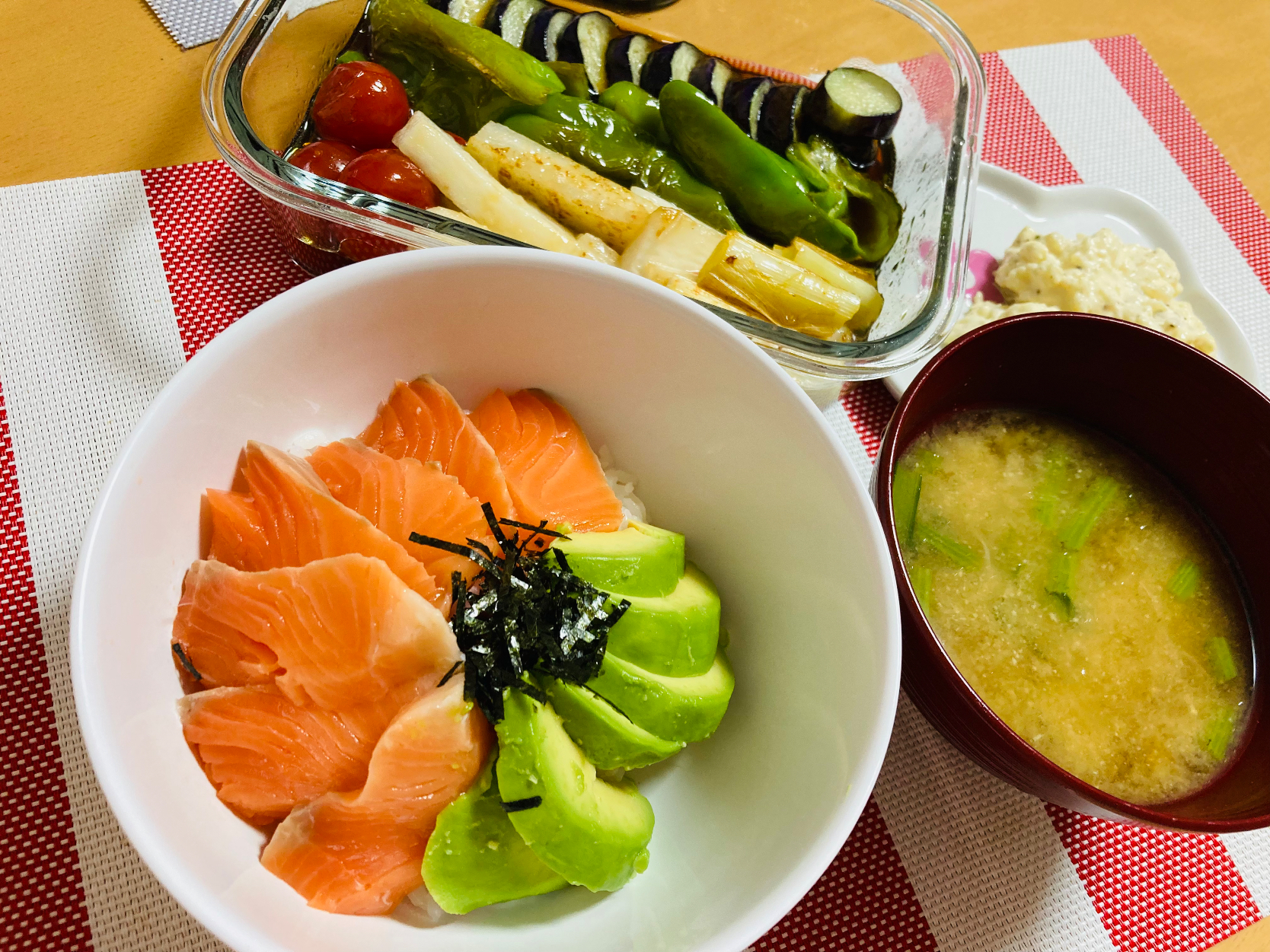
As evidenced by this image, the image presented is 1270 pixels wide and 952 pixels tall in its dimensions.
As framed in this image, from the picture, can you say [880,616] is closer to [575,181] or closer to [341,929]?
[341,929]

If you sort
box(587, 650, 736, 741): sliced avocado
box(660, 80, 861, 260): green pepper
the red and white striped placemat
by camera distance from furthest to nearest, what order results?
box(660, 80, 861, 260): green pepper < the red and white striped placemat < box(587, 650, 736, 741): sliced avocado

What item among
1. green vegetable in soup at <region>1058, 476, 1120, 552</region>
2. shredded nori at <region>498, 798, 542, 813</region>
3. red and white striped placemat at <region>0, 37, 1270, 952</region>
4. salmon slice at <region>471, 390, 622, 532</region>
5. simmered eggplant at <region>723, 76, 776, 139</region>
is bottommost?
red and white striped placemat at <region>0, 37, 1270, 952</region>

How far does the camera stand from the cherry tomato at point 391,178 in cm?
137

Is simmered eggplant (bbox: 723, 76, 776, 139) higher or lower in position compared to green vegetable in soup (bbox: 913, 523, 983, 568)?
higher

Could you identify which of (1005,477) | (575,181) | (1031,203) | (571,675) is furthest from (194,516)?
(1031,203)

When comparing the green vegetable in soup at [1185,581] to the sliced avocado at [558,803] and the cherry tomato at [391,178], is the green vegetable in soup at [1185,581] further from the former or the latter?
the cherry tomato at [391,178]

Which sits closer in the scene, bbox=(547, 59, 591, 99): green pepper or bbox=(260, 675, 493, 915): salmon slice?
bbox=(260, 675, 493, 915): salmon slice

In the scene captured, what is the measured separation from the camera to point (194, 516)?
2.76 feet

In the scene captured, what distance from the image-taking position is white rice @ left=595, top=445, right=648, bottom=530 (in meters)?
1.06

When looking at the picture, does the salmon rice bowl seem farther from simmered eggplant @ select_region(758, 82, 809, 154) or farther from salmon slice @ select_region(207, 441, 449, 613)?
simmered eggplant @ select_region(758, 82, 809, 154)

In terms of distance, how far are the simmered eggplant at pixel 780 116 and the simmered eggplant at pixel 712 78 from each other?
85 millimetres

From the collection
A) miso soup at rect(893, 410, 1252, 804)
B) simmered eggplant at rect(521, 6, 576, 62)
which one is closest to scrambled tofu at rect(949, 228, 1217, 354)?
miso soup at rect(893, 410, 1252, 804)

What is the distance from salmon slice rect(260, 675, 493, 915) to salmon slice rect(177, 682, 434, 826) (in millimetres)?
23

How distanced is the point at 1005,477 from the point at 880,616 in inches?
20.5
